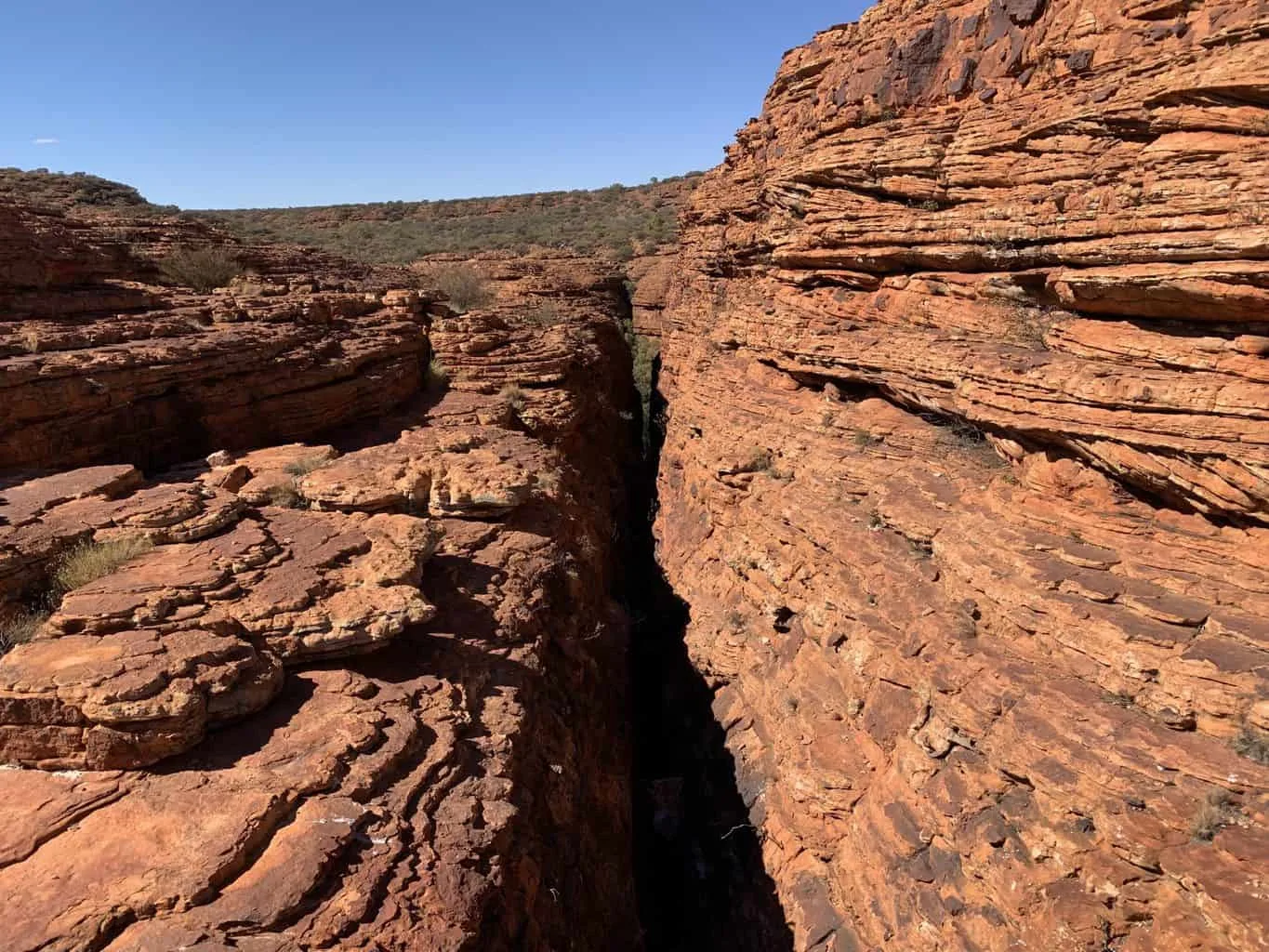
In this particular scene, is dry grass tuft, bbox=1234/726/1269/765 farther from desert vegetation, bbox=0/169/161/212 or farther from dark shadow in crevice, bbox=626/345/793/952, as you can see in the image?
desert vegetation, bbox=0/169/161/212

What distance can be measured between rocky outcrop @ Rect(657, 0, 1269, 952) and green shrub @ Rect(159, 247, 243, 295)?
1550 cm

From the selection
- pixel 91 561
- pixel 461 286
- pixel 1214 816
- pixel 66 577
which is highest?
pixel 461 286

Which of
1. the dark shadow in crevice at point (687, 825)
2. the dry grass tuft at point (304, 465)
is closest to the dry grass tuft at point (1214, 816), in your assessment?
the dark shadow in crevice at point (687, 825)

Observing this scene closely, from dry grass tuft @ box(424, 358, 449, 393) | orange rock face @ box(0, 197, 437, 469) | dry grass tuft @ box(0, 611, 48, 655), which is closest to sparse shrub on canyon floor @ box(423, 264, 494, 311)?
dry grass tuft @ box(424, 358, 449, 393)

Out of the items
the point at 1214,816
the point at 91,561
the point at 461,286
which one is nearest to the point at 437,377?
the point at 91,561

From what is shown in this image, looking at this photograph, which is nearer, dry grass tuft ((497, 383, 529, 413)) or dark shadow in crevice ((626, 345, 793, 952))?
dark shadow in crevice ((626, 345, 793, 952))

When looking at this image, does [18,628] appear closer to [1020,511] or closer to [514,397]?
[514,397]

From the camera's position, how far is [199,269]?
18859 mm

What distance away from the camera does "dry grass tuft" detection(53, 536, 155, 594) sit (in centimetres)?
702

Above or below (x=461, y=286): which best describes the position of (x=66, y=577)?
below

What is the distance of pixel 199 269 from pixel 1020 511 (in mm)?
20454

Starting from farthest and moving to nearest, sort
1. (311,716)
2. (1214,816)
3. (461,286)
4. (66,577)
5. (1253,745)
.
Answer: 1. (461,286)
2. (66,577)
3. (311,716)
4. (1253,745)
5. (1214,816)

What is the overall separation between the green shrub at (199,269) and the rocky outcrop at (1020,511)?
15497 mm

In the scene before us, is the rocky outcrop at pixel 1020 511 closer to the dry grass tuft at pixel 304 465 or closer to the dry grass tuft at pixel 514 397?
the dry grass tuft at pixel 514 397
